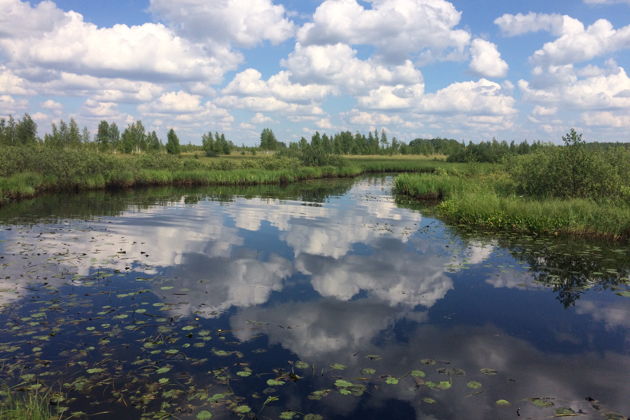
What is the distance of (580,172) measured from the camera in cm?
2753

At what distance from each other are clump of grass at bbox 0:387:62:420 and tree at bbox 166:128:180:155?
130 meters

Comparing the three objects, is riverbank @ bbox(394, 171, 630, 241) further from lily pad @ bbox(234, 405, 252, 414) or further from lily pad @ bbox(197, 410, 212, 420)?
lily pad @ bbox(197, 410, 212, 420)

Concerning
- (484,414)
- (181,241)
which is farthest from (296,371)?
(181,241)

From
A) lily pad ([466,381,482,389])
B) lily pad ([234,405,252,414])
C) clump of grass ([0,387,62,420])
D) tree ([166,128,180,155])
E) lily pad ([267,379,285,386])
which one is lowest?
lily pad ([466,381,482,389])

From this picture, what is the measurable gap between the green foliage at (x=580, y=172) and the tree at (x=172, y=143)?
117335 mm

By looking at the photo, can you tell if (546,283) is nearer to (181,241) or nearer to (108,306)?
(108,306)

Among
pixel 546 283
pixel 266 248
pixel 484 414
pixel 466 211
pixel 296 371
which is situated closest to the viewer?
pixel 484 414

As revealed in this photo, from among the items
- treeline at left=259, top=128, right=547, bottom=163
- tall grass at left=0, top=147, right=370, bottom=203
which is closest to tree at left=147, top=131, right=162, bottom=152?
treeline at left=259, top=128, right=547, bottom=163

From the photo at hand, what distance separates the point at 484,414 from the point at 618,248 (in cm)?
1795

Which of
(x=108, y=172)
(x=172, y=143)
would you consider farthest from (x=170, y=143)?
(x=108, y=172)

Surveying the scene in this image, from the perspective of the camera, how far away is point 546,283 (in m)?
15.4

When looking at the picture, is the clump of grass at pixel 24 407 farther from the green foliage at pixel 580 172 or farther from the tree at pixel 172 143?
the tree at pixel 172 143

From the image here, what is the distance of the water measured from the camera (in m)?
7.73

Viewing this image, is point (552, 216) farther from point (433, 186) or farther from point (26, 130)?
point (26, 130)
